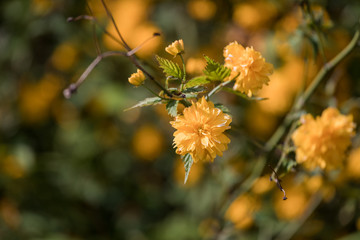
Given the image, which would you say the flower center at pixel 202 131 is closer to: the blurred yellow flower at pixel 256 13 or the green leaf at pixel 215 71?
the green leaf at pixel 215 71

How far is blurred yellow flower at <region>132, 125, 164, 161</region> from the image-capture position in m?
2.09

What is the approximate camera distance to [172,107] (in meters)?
0.76

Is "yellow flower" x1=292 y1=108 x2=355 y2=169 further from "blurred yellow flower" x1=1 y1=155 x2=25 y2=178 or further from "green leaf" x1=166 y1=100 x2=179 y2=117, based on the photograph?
"blurred yellow flower" x1=1 y1=155 x2=25 y2=178

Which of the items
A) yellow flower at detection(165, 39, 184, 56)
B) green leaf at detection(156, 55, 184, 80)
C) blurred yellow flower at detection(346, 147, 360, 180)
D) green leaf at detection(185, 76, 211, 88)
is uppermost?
yellow flower at detection(165, 39, 184, 56)

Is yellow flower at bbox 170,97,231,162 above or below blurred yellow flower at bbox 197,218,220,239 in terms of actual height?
above

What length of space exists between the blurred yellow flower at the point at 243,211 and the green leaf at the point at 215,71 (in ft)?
2.41

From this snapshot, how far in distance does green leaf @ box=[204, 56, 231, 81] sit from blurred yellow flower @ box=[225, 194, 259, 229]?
74 cm

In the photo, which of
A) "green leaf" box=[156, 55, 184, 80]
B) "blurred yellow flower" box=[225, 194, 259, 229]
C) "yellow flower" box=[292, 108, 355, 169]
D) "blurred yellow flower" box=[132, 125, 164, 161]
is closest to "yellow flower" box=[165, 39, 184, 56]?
"green leaf" box=[156, 55, 184, 80]

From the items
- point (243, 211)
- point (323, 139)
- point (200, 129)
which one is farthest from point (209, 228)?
point (200, 129)

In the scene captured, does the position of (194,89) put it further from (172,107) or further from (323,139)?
(323,139)

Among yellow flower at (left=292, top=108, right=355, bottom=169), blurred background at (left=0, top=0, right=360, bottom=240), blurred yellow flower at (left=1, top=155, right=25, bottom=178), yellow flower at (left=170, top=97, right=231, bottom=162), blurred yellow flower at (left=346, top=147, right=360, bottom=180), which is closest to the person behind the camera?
yellow flower at (left=170, top=97, right=231, bottom=162)

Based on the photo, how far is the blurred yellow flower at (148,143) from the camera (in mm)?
2094

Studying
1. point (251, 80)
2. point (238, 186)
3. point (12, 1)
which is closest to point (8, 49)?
point (12, 1)

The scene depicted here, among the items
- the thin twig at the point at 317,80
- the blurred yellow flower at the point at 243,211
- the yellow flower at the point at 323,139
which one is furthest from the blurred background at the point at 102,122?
the yellow flower at the point at 323,139
